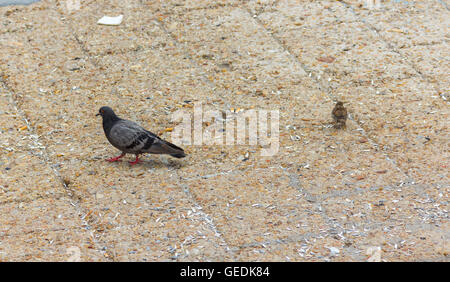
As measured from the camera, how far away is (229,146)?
596 centimetres

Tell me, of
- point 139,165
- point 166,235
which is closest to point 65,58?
point 139,165

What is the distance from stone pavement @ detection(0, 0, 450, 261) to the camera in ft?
16.0

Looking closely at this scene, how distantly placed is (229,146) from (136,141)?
825 millimetres

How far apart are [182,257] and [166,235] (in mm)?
265

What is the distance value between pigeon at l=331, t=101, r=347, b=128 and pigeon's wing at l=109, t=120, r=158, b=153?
5.19 ft

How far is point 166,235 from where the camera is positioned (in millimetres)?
4887

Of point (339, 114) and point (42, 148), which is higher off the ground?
point (339, 114)

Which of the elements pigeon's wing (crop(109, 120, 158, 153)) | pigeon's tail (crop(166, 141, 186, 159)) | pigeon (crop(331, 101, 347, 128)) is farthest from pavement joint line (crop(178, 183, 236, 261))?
pigeon (crop(331, 101, 347, 128))

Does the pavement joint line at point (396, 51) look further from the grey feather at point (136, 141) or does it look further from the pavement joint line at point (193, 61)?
the grey feather at point (136, 141)

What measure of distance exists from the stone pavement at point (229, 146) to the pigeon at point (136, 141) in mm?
180

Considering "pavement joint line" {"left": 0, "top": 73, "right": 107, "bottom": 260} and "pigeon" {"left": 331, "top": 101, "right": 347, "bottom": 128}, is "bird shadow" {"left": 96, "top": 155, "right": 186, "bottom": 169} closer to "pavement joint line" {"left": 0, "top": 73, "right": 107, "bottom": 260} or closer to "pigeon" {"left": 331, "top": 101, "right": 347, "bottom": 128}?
"pavement joint line" {"left": 0, "top": 73, "right": 107, "bottom": 260}

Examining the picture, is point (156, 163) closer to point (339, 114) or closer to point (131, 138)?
point (131, 138)

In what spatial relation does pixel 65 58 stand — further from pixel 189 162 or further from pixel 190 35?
pixel 189 162

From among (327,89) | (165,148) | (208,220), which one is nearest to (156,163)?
(165,148)
